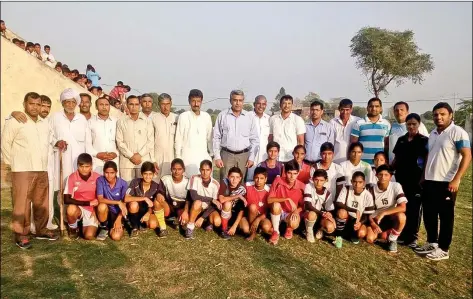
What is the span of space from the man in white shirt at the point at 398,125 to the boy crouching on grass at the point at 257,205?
2.10m

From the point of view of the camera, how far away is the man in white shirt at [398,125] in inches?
217

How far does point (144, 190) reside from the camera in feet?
17.2

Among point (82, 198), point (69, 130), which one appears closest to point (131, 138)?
point (69, 130)

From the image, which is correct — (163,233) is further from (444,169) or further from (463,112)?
(463,112)

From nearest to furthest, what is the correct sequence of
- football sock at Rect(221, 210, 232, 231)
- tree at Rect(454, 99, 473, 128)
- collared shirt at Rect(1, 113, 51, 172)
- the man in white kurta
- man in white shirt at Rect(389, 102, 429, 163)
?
1. collared shirt at Rect(1, 113, 51, 172)
2. football sock at Rect(221, 210, 232, 231)
3. man in white shirt at Rect(389, 102, 429, 163)
4. the man in white kurta
5. tree at Rect(454, 99, 473, 128)

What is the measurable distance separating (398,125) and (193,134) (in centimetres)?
333

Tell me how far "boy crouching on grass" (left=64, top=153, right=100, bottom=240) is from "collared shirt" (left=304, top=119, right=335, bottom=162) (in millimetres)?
3476

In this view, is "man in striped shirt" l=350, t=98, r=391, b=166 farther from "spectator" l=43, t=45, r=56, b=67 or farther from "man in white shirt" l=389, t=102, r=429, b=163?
"spectator" l=43, t=45, r=56, b=67

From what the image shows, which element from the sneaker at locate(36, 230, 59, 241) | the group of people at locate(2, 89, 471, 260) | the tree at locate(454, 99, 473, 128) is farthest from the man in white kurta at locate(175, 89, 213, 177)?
the tree at locate(454, 99, 473, 128)

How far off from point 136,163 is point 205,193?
1.25m

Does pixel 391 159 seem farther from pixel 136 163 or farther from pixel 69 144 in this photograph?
pixel 69 144

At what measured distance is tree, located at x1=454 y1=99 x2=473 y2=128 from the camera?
1832cm

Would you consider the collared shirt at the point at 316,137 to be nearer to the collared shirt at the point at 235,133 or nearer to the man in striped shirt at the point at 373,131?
the man in striped shirt at the point at 373,131

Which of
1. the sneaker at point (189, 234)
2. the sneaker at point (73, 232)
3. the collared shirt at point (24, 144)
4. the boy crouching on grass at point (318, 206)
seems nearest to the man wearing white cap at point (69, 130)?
the collared shirt at point (24, 144)
